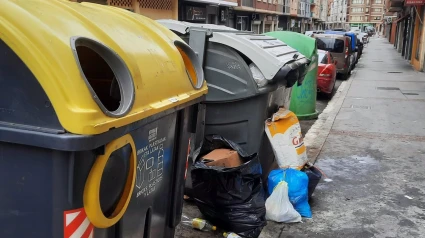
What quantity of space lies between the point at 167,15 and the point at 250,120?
14.8 metres

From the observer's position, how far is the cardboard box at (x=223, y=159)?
3.67 m

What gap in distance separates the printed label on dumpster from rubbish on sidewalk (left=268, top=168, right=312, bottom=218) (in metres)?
1.84

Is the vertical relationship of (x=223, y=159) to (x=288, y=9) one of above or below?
below

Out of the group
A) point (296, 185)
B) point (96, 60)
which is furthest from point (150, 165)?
point (296, 185)

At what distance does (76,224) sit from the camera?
1750 millimetres

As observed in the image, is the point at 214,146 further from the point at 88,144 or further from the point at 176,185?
the point at 88,144

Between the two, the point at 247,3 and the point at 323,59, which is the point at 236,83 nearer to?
the point at 323,59

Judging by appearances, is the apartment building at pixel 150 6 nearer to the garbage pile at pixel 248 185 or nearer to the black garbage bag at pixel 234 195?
the garbage pile at pixel 248 185

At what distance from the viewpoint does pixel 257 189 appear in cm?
366

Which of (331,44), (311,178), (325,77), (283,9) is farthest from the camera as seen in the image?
(283,9)

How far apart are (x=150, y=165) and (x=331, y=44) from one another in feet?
49.0

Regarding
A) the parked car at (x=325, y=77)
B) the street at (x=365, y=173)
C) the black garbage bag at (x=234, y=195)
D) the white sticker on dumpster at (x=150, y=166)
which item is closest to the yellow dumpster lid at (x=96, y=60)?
the white sticker on dumpster at (x=150, y=166)

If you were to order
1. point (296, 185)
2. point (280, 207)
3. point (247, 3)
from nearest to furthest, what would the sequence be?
point (280, 207) → point (296, 185) → point (247, 3)

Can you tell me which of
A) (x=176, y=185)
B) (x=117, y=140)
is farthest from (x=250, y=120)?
(x=117, y=140)
